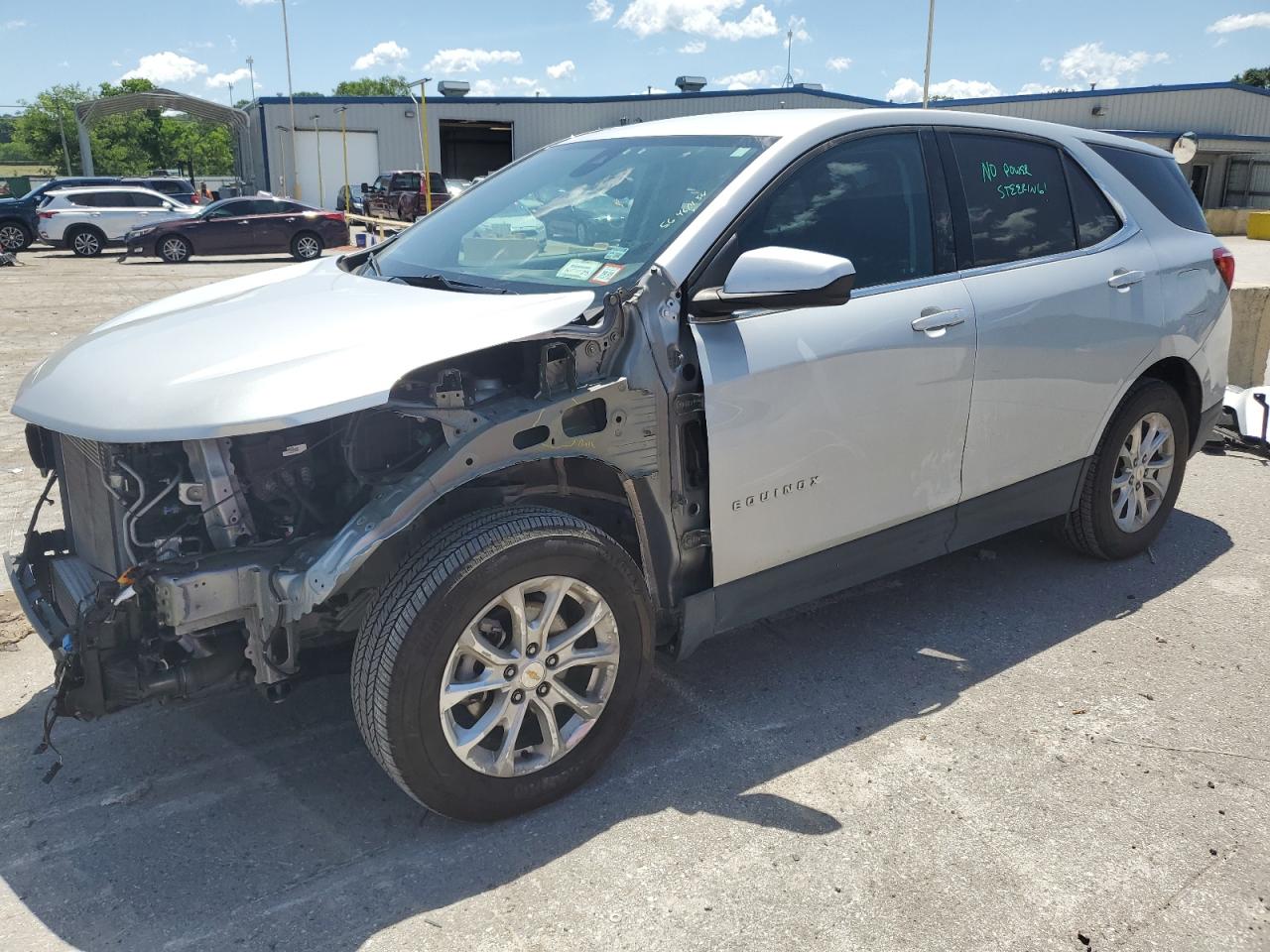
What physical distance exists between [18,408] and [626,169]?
2027 mm

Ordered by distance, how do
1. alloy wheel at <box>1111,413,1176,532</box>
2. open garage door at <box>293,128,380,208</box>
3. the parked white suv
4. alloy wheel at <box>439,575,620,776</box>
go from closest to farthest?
alloy wheel at <box>439,575,620,776</box> < alloy wheel at <box>1111,413,1176,532</box> < the parked white suv < open garage door at <box>293,128,380,208</box>

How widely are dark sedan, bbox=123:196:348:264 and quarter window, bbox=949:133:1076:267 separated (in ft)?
67.3

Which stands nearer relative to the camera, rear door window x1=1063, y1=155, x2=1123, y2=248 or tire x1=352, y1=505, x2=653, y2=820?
tire x1=352, y1=505, x2=653, y2=820

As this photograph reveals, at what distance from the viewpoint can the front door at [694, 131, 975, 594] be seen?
305cm

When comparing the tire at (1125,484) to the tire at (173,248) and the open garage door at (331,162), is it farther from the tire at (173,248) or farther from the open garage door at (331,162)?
the open garage door at (331,162)

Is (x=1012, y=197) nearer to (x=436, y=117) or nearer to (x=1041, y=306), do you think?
(x=1041, y=306)

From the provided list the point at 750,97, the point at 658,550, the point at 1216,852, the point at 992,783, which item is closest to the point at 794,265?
the point at 658,550

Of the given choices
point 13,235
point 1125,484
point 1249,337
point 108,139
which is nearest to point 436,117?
point 13,235

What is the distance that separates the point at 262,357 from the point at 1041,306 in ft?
9.05

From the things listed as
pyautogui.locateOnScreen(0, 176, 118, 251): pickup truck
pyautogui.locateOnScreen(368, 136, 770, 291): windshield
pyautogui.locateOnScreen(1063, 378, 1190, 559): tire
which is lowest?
pyautogui.locateOnScreen(1063, 378, 1190, 559): tire

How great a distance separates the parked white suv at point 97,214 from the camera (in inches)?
923

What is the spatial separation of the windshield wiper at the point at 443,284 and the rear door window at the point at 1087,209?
246 cm

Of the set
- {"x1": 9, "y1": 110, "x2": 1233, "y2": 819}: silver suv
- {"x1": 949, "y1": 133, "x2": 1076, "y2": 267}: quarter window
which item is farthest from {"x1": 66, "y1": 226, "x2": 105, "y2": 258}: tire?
{"x1": 949, "y1": 133, "x2": 1076, "y2": 267}: quarter window

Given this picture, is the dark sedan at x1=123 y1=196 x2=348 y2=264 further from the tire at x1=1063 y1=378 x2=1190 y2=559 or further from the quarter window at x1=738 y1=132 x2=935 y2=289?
the quarter window at x1=738 y1=132 x2=935 y2=289
